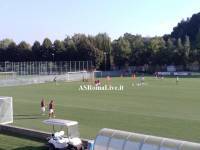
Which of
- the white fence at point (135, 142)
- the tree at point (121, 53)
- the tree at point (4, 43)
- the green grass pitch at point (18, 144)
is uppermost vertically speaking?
the tree at point (4, 43)

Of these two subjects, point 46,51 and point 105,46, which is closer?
point 46,51

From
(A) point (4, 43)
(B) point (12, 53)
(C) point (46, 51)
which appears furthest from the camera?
(A) point (4, 43)

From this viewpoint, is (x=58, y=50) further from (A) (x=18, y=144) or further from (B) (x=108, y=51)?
(A) (x=18, y=144)

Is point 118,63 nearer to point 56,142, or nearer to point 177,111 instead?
point 177,111

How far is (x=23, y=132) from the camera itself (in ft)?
74.8

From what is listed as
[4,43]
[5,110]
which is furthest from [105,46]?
Answer: [5,110]

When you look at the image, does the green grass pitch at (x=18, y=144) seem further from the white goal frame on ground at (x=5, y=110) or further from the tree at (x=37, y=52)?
the tree at (x=37, y=52)

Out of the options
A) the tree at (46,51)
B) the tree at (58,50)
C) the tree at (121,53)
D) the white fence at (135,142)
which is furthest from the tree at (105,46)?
the white fence at (135,142)

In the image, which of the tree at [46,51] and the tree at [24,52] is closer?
the tree at [46,51]

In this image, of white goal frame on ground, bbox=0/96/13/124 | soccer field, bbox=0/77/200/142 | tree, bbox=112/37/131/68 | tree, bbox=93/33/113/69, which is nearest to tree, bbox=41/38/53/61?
tree, bbox=93/33/113/69

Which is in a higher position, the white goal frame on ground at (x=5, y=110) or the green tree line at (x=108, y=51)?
the green tree line at (x=108, y=51)

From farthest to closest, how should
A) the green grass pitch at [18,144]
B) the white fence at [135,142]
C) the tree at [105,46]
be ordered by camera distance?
the tree at [105,46] → the green grass pitch at [18,144] → the white fence at [135,142]

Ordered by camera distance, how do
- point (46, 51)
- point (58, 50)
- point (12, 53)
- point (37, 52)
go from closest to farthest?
point (58, 50)
point (46, 51)
point (37, 52)
point (12, 53)

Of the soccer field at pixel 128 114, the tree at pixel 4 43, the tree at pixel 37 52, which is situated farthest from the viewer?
the tree at pixel 4 43
